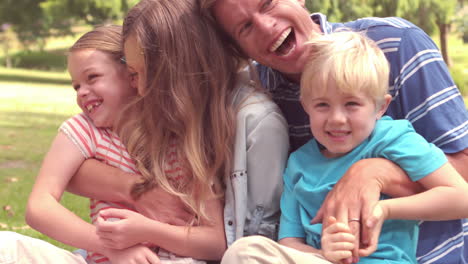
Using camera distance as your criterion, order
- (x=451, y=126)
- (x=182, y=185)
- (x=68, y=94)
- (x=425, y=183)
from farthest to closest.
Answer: (x=68, y=94) → (x=182, y=185) → (x=451, y=126) → (x=425, y=183)

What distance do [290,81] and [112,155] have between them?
0.86 m

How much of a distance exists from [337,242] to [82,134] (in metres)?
1.23

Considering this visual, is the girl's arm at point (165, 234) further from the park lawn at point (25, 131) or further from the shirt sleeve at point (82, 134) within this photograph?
the park lawn at point (25, 131)

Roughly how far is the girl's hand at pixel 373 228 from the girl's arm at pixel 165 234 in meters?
0.68

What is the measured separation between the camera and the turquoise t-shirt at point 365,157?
8.38ft

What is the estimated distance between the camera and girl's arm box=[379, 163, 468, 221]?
2504 millimetres

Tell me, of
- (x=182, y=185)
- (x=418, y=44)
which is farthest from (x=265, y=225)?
(x=418, y=44)

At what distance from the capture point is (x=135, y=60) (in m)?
3.03

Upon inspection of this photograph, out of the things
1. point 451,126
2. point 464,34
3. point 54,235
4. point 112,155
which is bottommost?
point 464,34

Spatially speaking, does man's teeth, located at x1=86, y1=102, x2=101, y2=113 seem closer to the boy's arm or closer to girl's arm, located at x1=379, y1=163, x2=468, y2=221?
the boy's arm

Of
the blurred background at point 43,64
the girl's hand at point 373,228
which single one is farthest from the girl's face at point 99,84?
the girl's hand at point 373,228

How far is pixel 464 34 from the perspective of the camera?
2086cm

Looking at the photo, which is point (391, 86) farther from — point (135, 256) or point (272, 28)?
point (135, 256)

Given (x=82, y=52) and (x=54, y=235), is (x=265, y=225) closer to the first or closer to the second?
(x=54, y=235)
